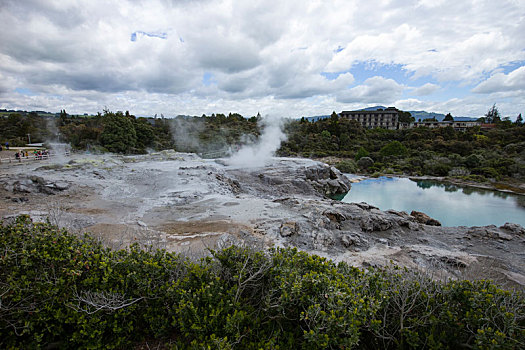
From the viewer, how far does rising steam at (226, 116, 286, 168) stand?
1865 centimetres

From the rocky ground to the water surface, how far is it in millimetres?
3854

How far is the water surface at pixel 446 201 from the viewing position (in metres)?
13.3

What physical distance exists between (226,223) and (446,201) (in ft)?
52.4

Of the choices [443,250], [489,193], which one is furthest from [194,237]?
[489,193]

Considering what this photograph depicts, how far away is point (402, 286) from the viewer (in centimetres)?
294

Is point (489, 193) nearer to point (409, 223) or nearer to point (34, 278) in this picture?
point (409, 223)

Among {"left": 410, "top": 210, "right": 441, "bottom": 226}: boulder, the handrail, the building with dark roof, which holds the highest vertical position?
the building with dark roof

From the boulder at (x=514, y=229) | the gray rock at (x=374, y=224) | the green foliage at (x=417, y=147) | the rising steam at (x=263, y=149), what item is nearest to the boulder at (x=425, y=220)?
the boulder at (x=514, y=229)

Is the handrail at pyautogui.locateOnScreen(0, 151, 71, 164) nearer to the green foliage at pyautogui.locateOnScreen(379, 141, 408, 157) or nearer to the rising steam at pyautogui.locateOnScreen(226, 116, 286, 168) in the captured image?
the rising steam at pyautogui.locateOnScreen(226, 116, 286, 168)

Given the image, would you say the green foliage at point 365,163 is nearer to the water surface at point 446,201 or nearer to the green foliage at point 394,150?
the green foliage at point 394,150

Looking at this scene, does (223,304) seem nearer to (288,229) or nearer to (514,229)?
(288,229)

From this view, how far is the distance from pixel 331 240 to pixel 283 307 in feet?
14.8

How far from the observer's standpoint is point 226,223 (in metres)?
7.48

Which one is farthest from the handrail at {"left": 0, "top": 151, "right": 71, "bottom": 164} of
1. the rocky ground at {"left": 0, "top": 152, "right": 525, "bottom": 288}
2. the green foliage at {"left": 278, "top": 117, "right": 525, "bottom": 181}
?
the green foliage at {"left": 278, "top": 117, "right": 525, "bottom": 181}
